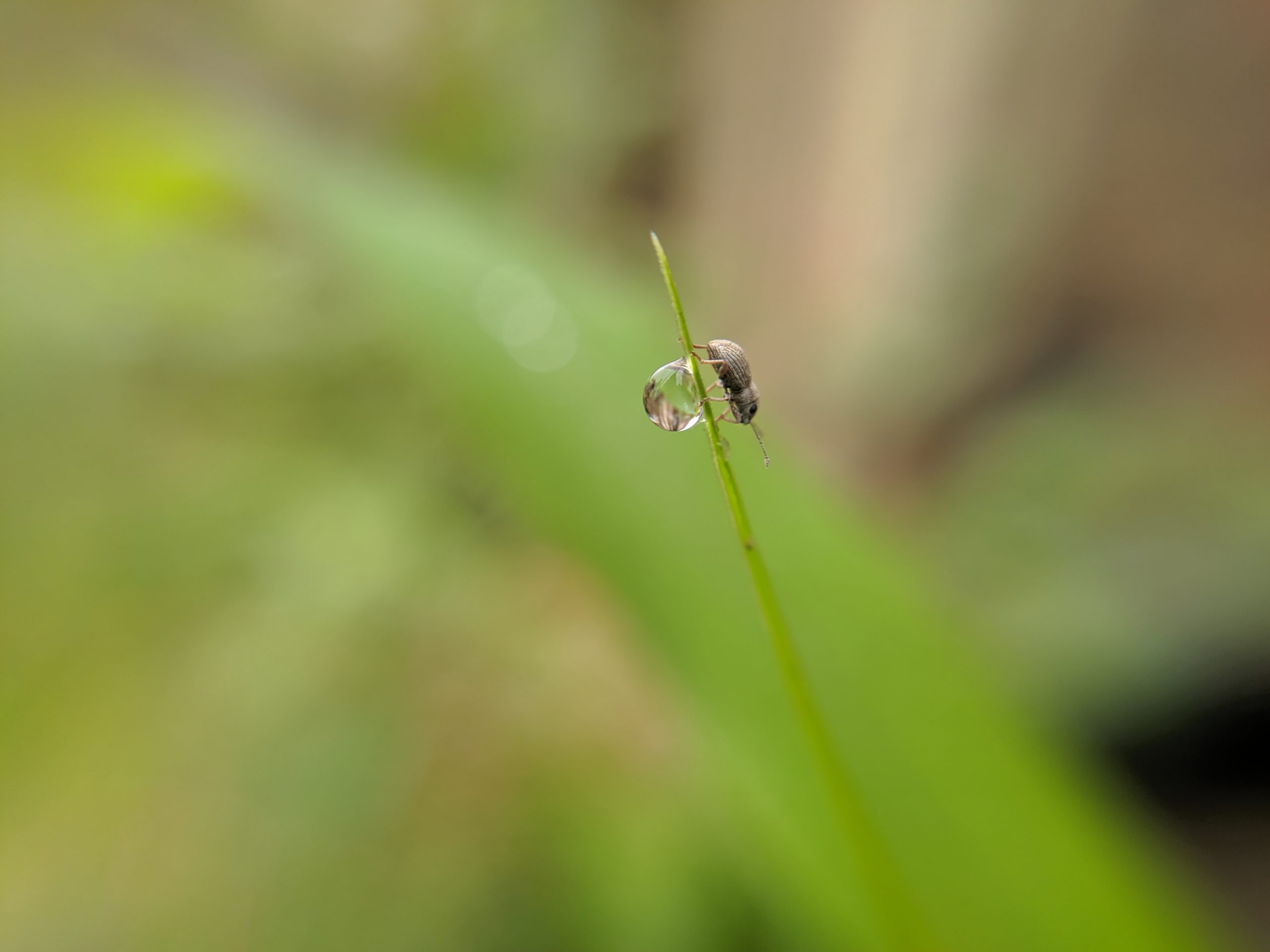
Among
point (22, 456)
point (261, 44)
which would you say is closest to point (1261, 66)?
point (261, 44)

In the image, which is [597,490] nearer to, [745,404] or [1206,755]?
[745,404]

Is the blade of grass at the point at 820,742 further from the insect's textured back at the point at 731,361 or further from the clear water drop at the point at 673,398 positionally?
the insect's textured back at the point at 731,361

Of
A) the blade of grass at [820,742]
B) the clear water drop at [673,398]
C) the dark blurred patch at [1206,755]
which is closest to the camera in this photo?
the blade of grass at [820,742]

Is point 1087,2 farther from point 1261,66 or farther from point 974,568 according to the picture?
point 974,568

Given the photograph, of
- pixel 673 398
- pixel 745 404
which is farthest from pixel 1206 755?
pixel 673 398

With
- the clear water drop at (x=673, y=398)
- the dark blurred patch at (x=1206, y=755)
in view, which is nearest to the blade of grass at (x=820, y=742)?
the clear water drop at (x=673, y=398)

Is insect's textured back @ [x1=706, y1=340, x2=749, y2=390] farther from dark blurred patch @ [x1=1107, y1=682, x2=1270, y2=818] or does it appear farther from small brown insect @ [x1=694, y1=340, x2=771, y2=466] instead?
dark blurred patch @ [x1=1107, y1=682, x2=1270, y2=818]
